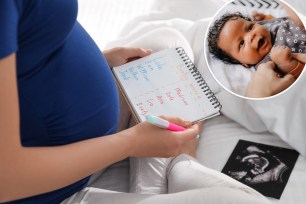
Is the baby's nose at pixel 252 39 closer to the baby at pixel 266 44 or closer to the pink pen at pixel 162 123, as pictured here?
the baby at pixel 266 44

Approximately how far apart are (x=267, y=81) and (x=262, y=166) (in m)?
0.20

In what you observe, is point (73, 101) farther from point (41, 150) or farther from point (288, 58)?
point (288, 58)

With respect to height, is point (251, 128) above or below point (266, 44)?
below

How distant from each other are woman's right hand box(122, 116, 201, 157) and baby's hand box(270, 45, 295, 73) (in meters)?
0.27

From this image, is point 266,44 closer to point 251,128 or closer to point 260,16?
point 260,16

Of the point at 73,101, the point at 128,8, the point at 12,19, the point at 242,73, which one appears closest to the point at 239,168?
the point at 242,73

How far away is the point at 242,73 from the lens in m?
1.09

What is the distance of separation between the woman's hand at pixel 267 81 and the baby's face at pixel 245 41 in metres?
0.03

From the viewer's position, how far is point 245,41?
1.06 metres

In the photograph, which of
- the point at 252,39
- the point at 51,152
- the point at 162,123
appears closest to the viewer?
the point at 51,152

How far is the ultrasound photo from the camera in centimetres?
105

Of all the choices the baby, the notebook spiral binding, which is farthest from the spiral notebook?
the baby

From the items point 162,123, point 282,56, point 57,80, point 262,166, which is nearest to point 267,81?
point 282,56

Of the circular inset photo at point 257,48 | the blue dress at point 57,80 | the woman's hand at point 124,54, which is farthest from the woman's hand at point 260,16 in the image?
the blue dress at point 57,80
